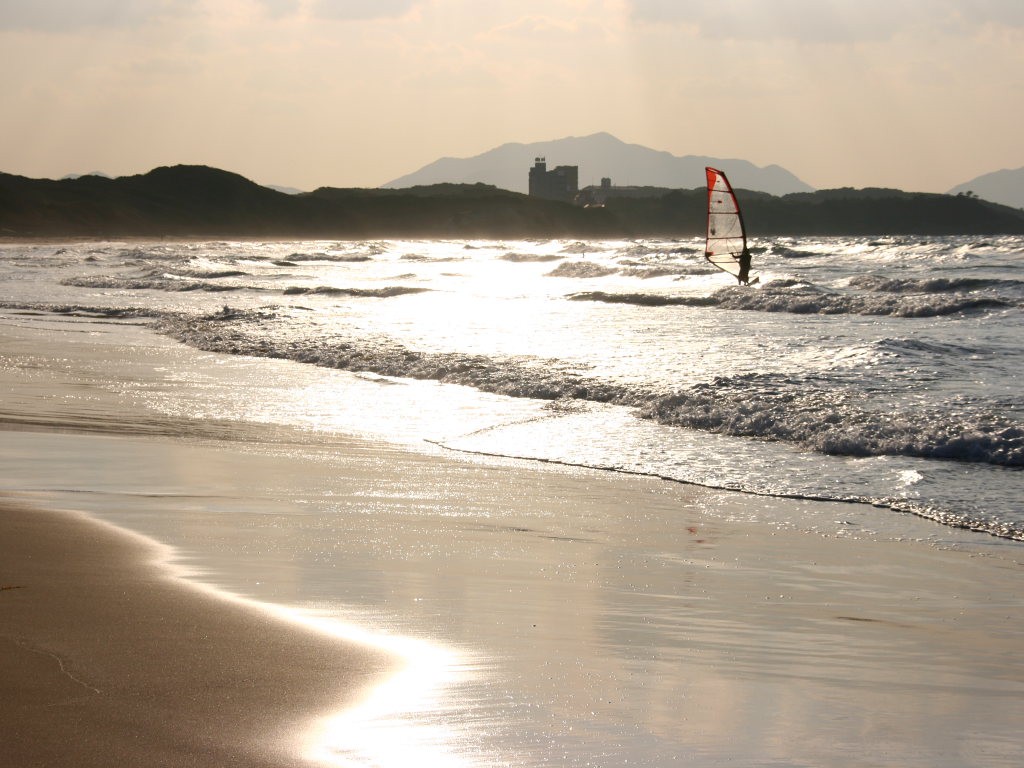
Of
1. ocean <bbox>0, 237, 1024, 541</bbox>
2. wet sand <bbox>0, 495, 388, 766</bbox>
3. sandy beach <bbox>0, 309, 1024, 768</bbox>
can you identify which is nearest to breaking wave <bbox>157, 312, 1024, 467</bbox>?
ocean <bbox>0, 237, 1024, 541</bbox>

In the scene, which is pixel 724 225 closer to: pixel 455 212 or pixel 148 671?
pixel 148 671

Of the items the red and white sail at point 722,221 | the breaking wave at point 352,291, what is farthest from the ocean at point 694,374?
the red and white sail at point 722,221

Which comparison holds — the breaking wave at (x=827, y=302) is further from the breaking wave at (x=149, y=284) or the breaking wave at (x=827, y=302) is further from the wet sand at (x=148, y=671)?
the wet sand at (x=148, y=671)

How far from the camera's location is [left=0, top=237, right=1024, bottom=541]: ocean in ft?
27.5

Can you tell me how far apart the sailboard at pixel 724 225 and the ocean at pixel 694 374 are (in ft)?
3.72

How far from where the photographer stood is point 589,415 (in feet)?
35.7

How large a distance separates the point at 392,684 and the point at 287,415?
23.6 ft

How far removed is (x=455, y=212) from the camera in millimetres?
151750

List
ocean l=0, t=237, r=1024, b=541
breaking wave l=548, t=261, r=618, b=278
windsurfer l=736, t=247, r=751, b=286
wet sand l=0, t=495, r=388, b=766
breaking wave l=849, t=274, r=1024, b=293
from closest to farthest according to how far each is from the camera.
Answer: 1. wet sand l=0, t=495, r=388, b=766
2. ocean l=0, t=237, r=1024, b=541
3. windsurfer l=736, t=247, r=751, b=286
4. breaking wave l=849, t=274, r=1024, b=293
5. breaking wave l=548, t=261, r=618, b=278

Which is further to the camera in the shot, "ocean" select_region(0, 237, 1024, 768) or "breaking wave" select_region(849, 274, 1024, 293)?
"breaking wave" select_region(849, 274, 1024, 293)

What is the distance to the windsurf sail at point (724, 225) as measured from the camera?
893 inches

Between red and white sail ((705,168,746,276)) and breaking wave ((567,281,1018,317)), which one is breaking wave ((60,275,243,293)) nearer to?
breaking wave ((567,281,1018,317))

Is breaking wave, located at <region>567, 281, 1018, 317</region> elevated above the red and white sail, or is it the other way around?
the red and white sail

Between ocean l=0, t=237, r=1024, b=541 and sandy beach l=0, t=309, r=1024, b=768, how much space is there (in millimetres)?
1079
